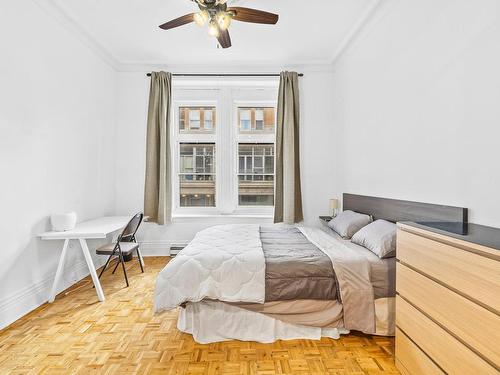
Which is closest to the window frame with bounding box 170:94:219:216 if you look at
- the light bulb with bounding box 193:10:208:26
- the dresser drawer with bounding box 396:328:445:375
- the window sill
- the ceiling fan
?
the window sill

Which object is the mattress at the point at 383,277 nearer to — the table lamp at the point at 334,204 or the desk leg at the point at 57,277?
the table lamp at the point at 334,204

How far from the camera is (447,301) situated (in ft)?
4.14

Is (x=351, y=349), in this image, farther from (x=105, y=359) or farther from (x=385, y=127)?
(x=385, y=127)

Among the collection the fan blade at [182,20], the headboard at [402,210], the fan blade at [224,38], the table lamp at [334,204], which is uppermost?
the fan blade at [182,20]

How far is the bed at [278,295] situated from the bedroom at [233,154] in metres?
0.05

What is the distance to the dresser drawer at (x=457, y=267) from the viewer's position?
1.04 m

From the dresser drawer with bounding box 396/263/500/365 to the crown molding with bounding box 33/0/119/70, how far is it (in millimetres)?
3651

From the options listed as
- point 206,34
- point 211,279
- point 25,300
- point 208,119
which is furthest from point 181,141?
point 211,279

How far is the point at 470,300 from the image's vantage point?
1.14m

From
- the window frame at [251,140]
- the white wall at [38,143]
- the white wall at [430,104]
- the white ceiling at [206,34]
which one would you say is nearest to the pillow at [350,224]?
the white wall at [430,104]

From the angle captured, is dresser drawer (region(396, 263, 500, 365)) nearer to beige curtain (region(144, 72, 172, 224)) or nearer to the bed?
the bed

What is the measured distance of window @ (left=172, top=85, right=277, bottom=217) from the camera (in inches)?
172

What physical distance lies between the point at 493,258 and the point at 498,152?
2.70 feet

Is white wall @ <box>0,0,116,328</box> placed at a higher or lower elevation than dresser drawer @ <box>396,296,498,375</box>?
higher
